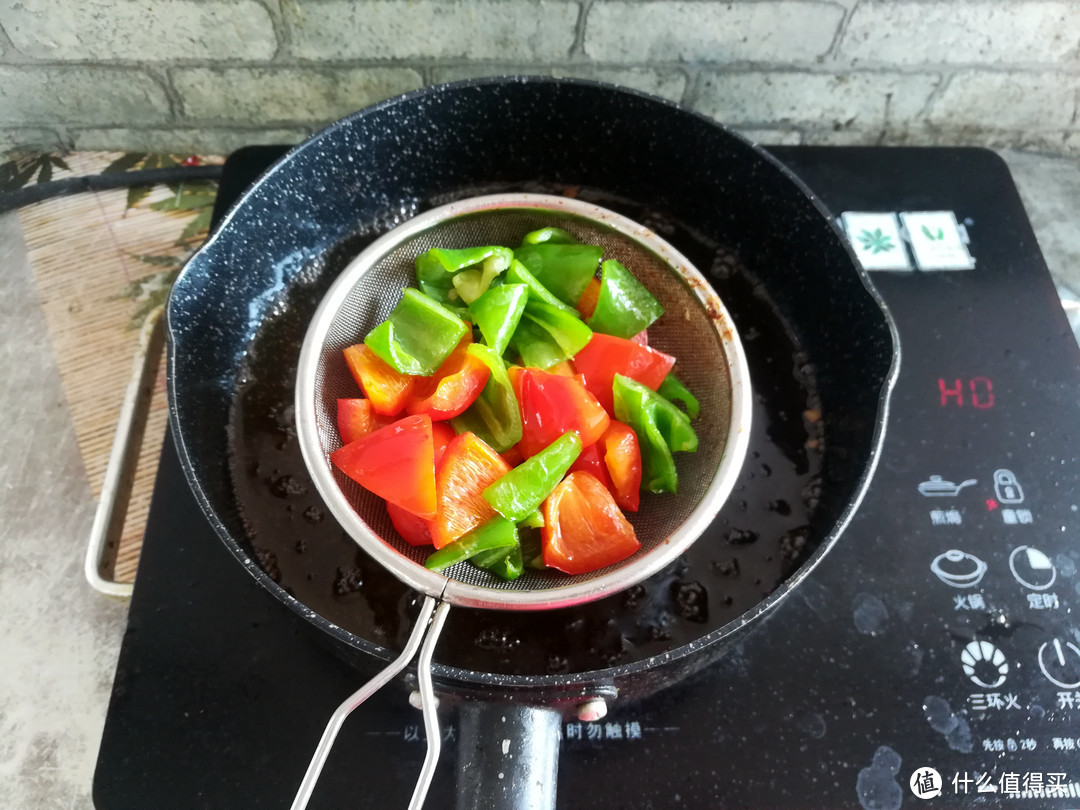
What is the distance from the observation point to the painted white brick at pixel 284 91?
3.86ft

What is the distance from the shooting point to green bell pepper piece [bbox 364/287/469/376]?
91 centimetres

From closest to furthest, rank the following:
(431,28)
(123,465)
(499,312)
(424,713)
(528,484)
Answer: (424,713) → (528,484) → (499,312) → (123,465) → (431,28)

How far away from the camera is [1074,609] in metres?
0.90

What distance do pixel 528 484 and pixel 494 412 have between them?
0.46 ft

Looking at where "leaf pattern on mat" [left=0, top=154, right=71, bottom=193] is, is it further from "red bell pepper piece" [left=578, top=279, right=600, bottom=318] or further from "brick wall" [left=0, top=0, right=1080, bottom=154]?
"red bell pepper piece" [left=578, top=279, right=600, bottom=318]

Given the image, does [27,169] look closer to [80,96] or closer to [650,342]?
[80,96]

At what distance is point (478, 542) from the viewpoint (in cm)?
81


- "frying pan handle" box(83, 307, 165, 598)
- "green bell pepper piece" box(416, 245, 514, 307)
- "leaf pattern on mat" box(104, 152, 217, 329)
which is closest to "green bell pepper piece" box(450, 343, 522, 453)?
"green bell pepper piece" box(416, 245, 514, 307)

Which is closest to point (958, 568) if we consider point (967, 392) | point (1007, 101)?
point (967, 392)

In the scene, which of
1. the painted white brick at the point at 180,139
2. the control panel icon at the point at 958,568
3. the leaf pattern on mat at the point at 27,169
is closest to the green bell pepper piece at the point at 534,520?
the control panel icon at the point at 958,568

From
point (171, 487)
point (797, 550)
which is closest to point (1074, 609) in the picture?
point (797, 550)

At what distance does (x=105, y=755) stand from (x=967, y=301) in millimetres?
1295

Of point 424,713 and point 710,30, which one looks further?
point 710,30

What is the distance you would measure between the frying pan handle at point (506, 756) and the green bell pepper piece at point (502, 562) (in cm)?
20
